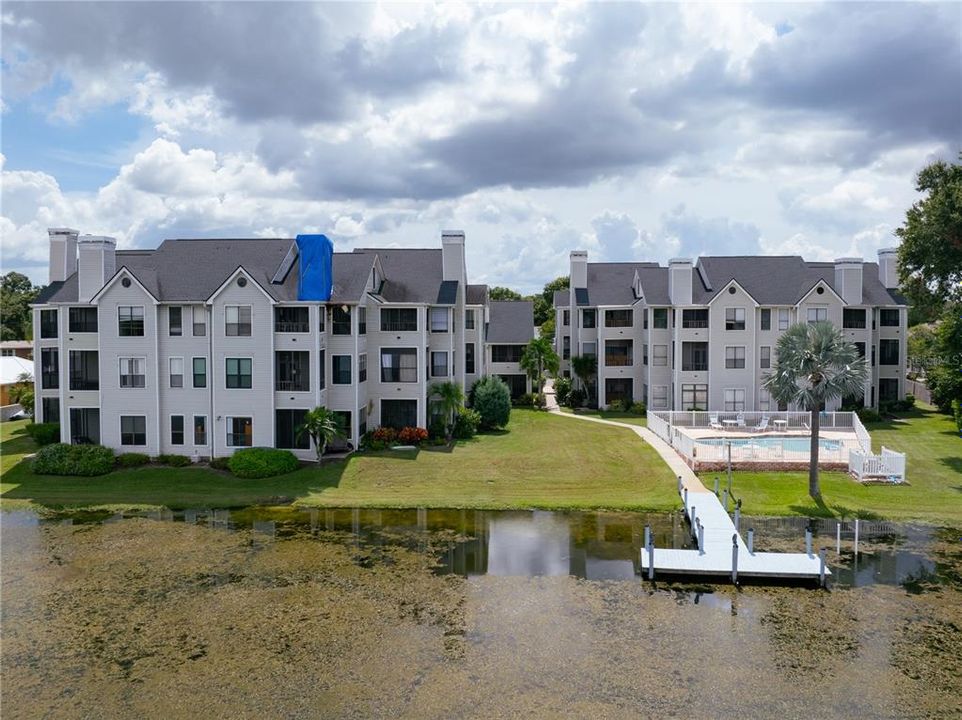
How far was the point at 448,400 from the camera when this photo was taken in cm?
4494

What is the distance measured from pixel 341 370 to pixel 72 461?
14098 millimetres

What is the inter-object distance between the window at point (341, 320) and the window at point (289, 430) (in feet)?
16.4

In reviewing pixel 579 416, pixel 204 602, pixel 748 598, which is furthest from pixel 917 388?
pixel 204 602

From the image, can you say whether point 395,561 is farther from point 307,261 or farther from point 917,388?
point 917,388

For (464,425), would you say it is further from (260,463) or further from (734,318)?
(734,318)

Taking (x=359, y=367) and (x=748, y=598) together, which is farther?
(x=359, y=367)

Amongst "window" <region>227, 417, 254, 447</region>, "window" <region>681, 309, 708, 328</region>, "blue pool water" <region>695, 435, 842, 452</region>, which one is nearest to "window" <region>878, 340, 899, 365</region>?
"window" <region>681, 309, 708, 328</region>

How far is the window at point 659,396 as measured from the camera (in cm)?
5516

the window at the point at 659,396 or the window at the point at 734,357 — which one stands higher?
the window at the point at 734,357

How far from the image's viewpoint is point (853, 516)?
29734mm

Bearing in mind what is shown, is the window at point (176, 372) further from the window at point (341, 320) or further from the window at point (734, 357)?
the window at point (734, 357)

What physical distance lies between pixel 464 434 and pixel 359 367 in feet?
26.3

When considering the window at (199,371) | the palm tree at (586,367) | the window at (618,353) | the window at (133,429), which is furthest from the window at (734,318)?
the window at (133,429)

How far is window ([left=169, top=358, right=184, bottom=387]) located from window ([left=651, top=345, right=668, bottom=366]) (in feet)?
107
